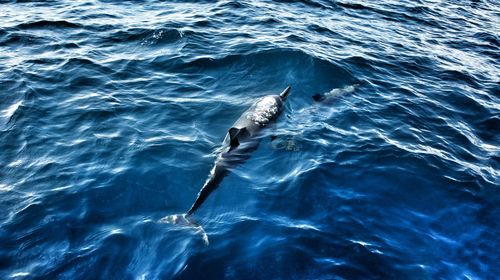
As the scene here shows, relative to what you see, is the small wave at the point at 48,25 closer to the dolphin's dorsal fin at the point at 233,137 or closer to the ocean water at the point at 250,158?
the ocean water at the point at 250,158

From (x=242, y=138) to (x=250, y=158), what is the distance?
2.18ft

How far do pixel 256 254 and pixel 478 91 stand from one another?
36.8 feet

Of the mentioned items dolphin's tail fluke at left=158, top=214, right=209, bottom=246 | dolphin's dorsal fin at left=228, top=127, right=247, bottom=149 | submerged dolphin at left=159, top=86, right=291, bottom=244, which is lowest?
dolphin's tail fluke at left=158, top=214, right=209, bottom=246

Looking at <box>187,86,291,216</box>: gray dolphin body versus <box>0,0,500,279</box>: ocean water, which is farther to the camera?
<box>187,86,291,216</box>: gray dolphin body

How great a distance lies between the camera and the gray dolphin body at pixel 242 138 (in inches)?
392

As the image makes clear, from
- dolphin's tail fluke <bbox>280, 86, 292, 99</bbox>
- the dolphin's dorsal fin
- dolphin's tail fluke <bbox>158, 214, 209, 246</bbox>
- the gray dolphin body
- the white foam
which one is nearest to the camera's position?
dolphin's tail fluke <bbox>158, 214, 209, 246</bbox>

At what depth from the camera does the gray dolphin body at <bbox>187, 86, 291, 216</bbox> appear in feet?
32.7

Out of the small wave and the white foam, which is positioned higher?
the small wave

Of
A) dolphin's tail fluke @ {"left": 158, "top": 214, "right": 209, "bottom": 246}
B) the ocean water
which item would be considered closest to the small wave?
the ocean water

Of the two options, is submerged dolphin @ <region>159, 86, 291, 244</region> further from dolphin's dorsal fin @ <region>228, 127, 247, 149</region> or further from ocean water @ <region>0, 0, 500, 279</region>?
ocean water @ <region>0, 0, 500, 279</region>

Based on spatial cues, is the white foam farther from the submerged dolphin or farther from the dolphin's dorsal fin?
the dolphin's dorsal fin

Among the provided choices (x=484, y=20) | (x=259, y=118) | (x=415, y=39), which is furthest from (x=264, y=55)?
(x=484, y=20)

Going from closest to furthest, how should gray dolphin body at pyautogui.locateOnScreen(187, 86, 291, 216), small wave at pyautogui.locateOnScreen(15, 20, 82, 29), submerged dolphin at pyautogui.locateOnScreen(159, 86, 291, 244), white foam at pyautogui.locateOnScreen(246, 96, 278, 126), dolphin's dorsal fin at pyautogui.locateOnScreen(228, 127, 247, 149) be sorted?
submerged dolphin at pyautogui.locateOnScreen(159, 86, 291, 244) < gray dolphin body at pyautogui.locateOnScreen(187, 86, 291, 216) < dolphin's dorsal fin at pyautogui.locateOnScreen(228, 127, 247, 149) < white foam at pyautogui.locateOnScreen(246, 96, 278, 126) < small wave at pyautogui.locateOnScreen(15, 20, 82, 29)

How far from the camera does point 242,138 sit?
1145cm
